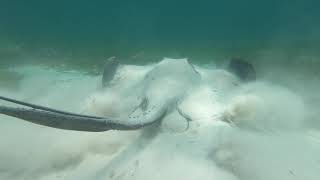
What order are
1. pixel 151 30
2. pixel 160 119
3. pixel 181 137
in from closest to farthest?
pixel 181 137
pixel 160 119
pixel 151 30

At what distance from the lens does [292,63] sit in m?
14.5

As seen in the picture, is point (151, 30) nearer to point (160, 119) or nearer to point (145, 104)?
point (145, 104)

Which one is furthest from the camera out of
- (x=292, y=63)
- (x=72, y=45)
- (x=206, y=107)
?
(x=72, y=45)

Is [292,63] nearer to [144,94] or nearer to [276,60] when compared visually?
[276,60]

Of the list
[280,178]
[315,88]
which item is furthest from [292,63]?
[280,178]

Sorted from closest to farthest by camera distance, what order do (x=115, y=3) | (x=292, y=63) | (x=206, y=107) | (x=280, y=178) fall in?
(x=280, y=178), (x=206, y=107), (x=292, y=63), (x=115, y=3)

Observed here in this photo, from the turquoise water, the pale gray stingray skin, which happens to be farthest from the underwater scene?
the turquoise water

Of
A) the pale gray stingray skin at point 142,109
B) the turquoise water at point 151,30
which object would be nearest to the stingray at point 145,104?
the pale gray stingray skin at point 142,109

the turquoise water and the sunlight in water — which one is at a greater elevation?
the turquoise water

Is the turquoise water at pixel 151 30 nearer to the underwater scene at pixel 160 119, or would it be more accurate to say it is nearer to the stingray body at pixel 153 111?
the underwater scene at pixel 160 119

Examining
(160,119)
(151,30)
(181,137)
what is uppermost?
(151,30)

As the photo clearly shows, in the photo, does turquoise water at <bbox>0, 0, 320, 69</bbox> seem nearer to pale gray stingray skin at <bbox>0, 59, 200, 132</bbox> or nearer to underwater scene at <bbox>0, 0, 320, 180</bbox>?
underwater scene at <bbox>0, 0, 320, 180</bbox>

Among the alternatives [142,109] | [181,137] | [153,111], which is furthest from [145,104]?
[181,137]

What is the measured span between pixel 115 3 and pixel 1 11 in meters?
9.86
